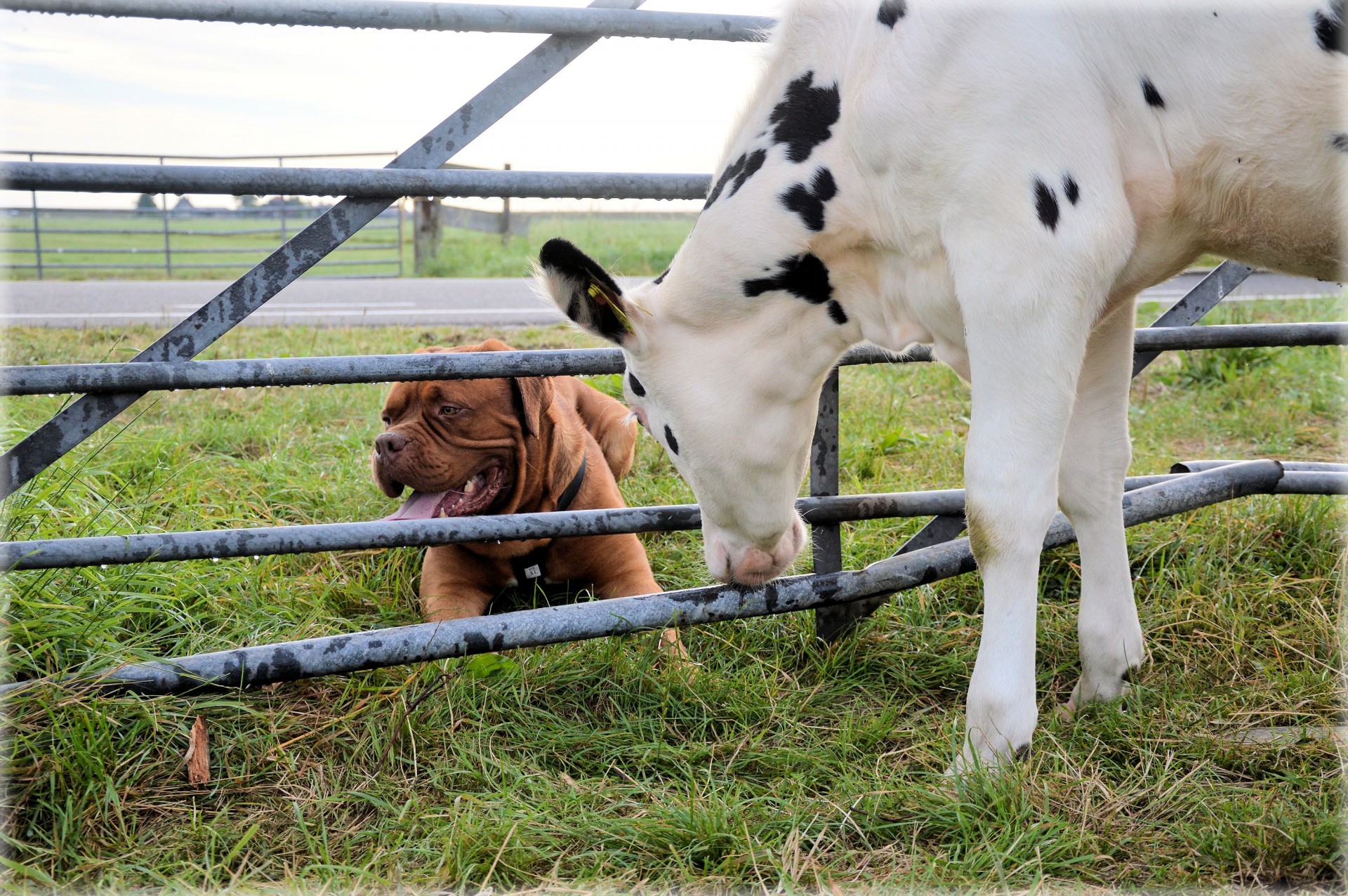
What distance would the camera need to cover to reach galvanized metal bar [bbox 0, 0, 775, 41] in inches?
91.5

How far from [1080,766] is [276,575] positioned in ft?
8.35

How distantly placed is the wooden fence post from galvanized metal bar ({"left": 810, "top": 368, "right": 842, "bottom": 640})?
50.8ft

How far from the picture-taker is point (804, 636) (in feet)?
10.0

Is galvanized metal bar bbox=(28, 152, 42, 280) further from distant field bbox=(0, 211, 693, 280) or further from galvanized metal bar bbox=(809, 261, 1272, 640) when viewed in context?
galvanized metal bar bbox=(809, 261, 1272, 640)

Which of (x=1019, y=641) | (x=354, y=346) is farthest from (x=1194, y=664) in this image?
(x=354, y=346)

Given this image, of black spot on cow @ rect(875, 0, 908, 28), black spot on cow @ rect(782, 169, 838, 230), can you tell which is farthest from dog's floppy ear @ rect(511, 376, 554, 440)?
black spot on cow @ rect(875, 0, 908, 28)

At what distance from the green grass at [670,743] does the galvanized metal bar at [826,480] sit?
102 millimetres

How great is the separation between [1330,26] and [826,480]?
5.47ft

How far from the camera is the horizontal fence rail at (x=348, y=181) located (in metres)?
2.35

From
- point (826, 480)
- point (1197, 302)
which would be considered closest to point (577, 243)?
point (1197, 302)

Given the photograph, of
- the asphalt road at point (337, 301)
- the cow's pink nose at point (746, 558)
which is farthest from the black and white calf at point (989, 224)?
the asphalt road at point (337, 301)

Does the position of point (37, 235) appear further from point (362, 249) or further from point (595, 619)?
point (595, 619)

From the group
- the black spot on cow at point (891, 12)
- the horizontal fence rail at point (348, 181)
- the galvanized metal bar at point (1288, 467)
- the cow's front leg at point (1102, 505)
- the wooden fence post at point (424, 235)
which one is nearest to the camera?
the black spot on cow at point (891, 12)

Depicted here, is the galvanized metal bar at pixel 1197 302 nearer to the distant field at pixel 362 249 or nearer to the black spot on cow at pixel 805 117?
the black spot on cow at pixel 805 117
